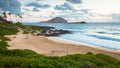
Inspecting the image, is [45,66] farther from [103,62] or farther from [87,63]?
[103,62]

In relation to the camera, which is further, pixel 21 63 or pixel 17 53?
pixel 17 53

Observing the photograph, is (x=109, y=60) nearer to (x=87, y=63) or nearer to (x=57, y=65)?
(x=87, y=63)

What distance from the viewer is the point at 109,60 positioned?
1357 centimetres

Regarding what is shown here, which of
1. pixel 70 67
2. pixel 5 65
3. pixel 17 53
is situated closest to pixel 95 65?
pixel 70 67

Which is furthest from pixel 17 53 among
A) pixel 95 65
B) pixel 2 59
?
pixel 95 65

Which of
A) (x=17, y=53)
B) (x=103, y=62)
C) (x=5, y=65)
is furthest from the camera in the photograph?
(x=17, y=53)

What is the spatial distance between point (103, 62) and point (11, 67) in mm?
4504

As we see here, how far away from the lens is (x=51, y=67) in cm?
1099

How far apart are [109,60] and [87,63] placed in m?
2.59

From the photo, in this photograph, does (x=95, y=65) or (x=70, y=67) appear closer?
Answer: (x=70, y=67)

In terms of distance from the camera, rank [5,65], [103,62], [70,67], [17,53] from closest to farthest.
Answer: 1. [70,67]
2. [5,65]
3. [103,62]
4. [17,53]

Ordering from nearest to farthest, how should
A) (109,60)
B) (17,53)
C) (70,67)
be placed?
1. (70,67)
2. (109,60)
3. (17,53)

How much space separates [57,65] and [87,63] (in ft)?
4.53

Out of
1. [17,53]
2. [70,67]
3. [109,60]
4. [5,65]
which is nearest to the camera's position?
[70,67]
